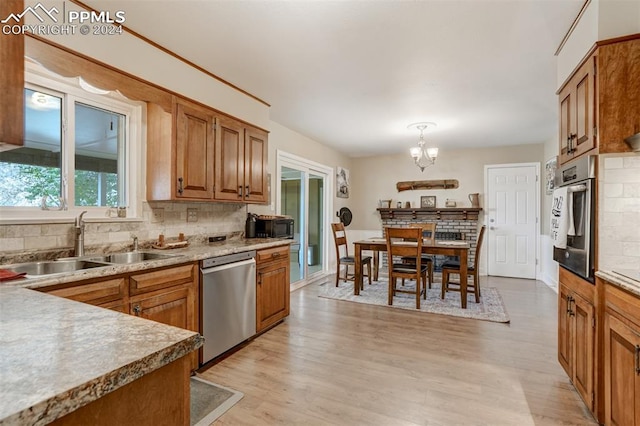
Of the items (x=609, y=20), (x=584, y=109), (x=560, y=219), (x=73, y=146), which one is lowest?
(x=560, y=219)

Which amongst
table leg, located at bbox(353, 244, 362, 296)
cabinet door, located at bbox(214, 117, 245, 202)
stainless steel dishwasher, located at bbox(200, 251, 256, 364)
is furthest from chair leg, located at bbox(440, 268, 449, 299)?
cabinet door, located at bbox(214, 117, 245, 202)

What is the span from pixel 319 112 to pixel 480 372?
3.21m

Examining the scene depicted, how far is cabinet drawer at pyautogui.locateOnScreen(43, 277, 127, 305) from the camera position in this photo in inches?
61.5

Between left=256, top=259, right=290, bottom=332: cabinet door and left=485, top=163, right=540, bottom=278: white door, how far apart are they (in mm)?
4371

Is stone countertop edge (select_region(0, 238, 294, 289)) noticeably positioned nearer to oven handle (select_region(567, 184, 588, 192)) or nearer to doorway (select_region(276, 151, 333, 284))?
doorway (select_region(276, 151, 333, 284))

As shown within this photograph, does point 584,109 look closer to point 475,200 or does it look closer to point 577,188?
point 577,188

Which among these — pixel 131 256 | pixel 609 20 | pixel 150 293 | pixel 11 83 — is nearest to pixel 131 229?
pixel 131 256

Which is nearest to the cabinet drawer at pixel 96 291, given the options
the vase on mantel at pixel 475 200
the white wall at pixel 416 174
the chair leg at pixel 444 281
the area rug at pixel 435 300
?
the area rug at pixel 435 300

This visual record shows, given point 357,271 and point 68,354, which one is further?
point 357,271

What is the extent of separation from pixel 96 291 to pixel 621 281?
104 inches

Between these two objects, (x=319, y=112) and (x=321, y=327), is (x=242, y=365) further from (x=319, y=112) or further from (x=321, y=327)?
(x=319, y=112)

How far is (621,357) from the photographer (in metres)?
1.45

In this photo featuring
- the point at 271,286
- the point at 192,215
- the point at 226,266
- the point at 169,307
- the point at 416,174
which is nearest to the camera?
the point at 169,307

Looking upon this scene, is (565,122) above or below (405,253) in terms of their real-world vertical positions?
above
